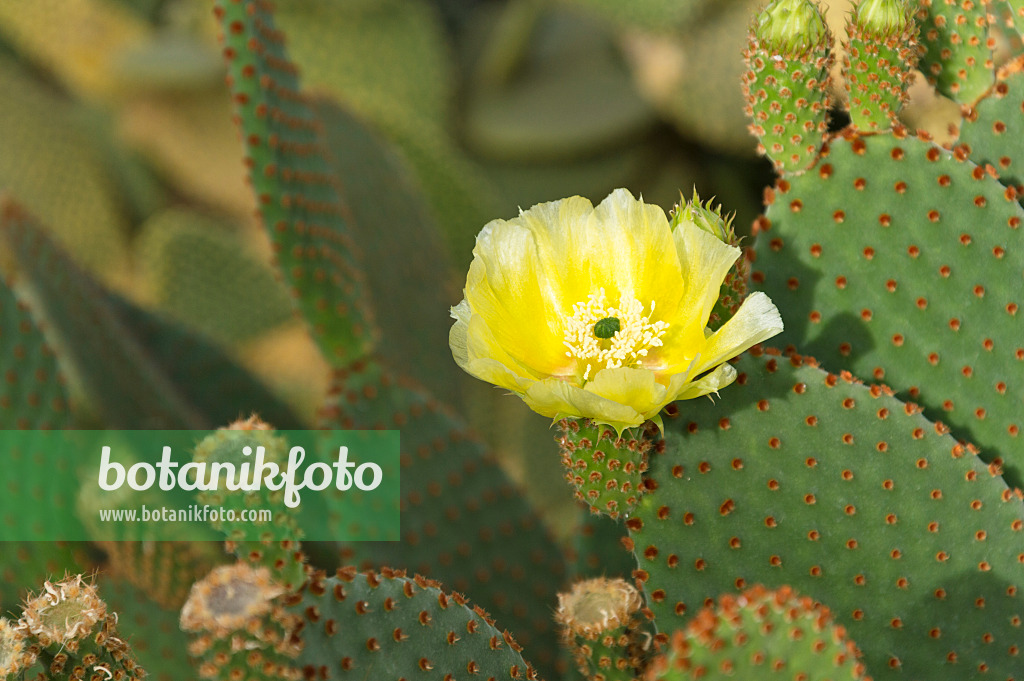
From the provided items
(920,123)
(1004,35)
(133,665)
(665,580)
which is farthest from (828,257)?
(920,123)

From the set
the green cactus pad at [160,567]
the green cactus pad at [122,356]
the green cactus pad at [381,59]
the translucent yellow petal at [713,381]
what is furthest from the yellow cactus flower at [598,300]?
the green cactus pad at [381,59]

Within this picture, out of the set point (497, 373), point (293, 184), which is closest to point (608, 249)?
point (497, 373)

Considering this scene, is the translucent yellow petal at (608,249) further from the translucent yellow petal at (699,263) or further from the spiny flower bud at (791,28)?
the spiny flower bud at (791,28)

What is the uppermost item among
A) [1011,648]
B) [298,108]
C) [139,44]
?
[139,44]

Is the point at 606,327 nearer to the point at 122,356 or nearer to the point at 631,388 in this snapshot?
the point at 631,388

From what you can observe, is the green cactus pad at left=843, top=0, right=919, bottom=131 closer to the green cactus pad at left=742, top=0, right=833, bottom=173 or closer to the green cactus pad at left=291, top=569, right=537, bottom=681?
the green cactus pad at left=742, top=0, right=833, bottom=173

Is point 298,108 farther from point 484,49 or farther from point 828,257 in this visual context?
point 484,49
